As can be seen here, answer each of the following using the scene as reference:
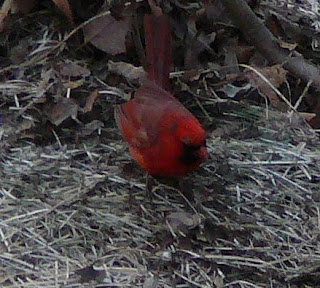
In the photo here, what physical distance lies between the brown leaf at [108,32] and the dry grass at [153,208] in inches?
7.0

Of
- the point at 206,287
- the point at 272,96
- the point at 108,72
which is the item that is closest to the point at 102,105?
the point at 108,72

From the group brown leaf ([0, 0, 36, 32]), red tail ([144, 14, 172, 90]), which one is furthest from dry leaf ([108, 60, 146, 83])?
brown leaf ([0, 0, 36, 32])

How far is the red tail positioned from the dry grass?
0.71ft

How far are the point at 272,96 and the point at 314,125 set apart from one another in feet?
0.80

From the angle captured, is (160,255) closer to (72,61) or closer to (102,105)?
(102,105)

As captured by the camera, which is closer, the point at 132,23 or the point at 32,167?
the point at 32,167

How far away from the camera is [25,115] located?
10.3 ft

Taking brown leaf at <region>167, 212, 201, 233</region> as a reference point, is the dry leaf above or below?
above

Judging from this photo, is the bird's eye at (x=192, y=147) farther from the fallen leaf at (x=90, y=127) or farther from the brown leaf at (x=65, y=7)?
the brown leaf at (x=65, y=7)

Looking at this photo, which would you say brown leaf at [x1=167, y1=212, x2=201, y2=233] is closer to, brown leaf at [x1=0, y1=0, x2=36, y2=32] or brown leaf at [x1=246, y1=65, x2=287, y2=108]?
brown leaf at [x1=246, y1=65, x2=287, y2=108]

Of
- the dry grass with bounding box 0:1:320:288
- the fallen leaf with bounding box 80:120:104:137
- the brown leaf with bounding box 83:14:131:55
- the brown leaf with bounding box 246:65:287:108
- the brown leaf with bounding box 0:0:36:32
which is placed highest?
the brown leaf with bounding box 0:0:36:32

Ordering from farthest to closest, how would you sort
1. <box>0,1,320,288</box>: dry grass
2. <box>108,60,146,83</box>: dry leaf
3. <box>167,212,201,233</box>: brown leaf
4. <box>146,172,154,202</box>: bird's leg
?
<box>108,60,146,83</box>: dry leaf < <box>146,172,154,202</box>: bird's leg < <box>167,212,201,233</box>: brown leaf < <box>0,1,320,288</box>: dry grass

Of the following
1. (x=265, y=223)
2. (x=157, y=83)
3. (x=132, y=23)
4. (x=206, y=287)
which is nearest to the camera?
(x=206, y=287)

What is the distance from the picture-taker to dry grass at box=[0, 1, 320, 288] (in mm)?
2605
